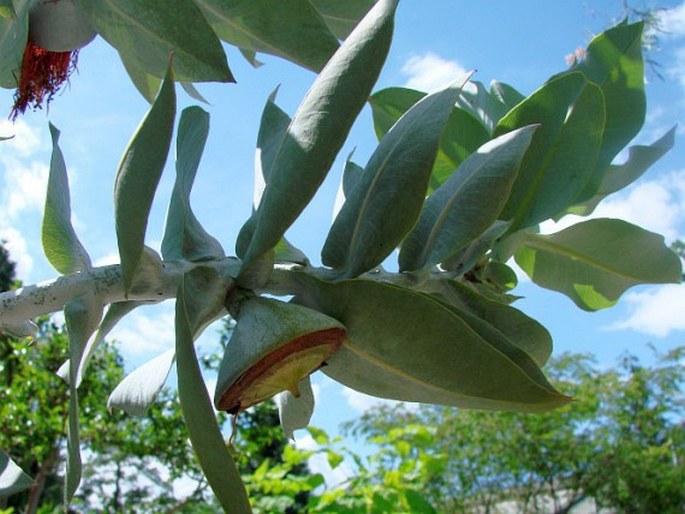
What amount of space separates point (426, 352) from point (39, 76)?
885mm

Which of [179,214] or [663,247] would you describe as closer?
[179,214]

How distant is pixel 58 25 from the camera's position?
2.65 ft

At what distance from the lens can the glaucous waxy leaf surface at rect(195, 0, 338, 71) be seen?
0.75 meters

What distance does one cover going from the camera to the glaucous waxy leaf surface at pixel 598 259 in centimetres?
83

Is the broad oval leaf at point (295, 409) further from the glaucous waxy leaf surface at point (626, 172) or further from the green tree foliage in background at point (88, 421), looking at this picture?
the green tree foliage in background at point (88, 421)

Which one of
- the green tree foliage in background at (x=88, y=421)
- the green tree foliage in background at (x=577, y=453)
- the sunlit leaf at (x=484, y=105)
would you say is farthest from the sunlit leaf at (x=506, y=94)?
the green tree foliage in background at (x=577, y=453)

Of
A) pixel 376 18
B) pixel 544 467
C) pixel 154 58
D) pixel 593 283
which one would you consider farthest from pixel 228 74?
pixel 544 467

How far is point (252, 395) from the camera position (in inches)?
20.6

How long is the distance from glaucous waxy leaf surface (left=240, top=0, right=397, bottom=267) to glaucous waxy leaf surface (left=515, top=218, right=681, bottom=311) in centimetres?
35

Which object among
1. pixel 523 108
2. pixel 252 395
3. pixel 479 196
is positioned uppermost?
pixel 523 108

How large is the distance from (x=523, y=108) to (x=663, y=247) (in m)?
0.24

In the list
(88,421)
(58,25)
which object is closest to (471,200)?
(58,25)

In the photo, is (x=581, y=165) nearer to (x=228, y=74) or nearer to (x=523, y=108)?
(x=523, y=108)

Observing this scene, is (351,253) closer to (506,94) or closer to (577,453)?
(506,94)
